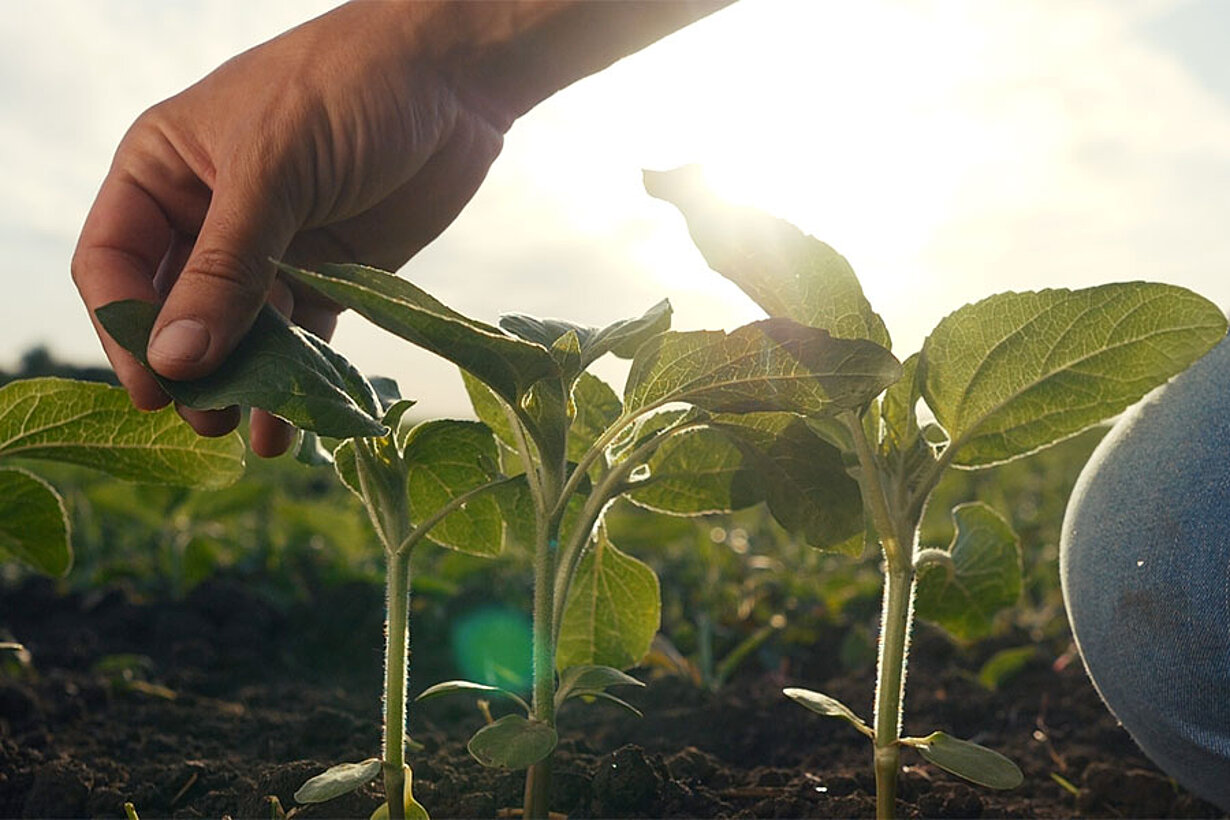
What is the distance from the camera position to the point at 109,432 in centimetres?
212

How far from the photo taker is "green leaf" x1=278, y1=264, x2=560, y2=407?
1311 mm

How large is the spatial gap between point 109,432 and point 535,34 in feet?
3.42

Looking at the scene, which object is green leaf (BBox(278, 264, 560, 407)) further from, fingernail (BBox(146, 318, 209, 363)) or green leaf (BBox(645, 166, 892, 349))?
green leaf (BBox(645, 166, 892, 349))

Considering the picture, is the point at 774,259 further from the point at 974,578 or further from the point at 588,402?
the point at 974,578

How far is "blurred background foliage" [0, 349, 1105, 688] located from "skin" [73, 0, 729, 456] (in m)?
1.49

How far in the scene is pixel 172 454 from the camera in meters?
2.12

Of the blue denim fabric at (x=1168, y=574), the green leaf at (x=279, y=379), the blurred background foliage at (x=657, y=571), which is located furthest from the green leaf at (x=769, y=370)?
the blurred background foliage at (x=657, y=571)

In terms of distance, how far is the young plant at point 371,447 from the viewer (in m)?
1.42

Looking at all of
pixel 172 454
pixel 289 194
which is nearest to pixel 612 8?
pixel 289 194

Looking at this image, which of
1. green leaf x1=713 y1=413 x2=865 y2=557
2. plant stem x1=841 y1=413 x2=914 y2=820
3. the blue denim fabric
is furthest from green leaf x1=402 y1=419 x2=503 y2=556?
the blue denim fabric

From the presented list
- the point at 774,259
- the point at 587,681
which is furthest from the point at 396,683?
the point at 774,259

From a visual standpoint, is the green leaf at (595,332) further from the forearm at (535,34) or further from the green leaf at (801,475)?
the forearm at (535,34)

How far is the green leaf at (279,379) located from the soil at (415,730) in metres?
0.70

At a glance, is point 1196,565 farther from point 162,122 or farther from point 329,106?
point 162,122
